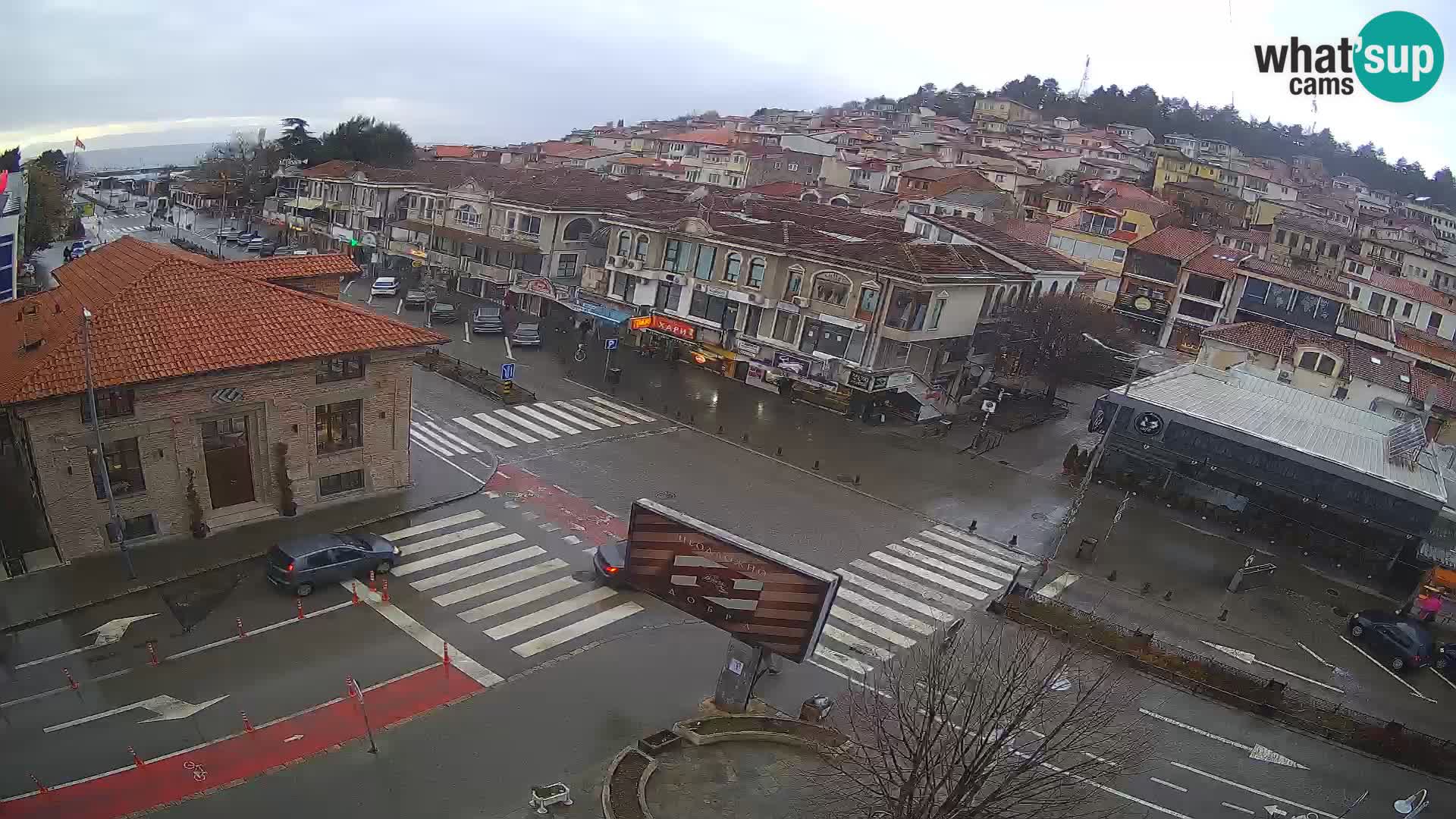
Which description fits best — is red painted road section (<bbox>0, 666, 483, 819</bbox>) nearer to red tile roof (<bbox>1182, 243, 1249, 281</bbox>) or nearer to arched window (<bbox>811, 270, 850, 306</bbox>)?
arched window (<bbox>811, 270, 850, 306</bbox>)

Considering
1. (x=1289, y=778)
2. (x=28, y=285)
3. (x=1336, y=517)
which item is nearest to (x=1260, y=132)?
(x=1336, y=517)

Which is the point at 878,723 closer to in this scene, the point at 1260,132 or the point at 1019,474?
the point at 1019,474

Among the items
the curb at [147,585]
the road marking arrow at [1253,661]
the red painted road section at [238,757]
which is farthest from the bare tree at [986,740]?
the curb at [147,585]

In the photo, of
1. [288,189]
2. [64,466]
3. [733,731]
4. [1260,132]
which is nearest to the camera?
[733,731]

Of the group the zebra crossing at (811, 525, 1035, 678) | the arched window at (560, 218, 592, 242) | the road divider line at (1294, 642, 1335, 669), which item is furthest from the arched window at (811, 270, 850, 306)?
the road divider line at (1294, 642, 1335, 669)

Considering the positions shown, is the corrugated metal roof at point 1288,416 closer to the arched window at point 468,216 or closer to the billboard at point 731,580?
the billboard at point 731,580

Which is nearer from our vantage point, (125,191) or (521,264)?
(521,264)
